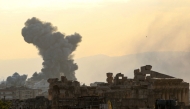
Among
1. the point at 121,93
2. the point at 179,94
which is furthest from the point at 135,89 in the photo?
the point at 179,94

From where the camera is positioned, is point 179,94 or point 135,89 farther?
point 179,94

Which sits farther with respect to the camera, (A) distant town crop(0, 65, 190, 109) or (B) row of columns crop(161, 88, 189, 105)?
(B) row of columns crop(161, 88, 189, 105)

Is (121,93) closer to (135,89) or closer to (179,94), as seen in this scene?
(135,89)

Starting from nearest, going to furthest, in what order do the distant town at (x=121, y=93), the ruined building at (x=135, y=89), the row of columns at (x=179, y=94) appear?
the distant town at (x=121, y=93), the ruined building at (x=135, y=89), the row of columns at (x=179, y=94)

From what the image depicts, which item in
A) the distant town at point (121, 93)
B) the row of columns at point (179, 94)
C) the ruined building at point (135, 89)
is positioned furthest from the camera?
the row of columns at point (179, 94)

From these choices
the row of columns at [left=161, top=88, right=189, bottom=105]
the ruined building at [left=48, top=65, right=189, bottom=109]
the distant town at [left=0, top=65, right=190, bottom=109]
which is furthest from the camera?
the row of columns at [left=161, top=88, right=189, bottom=105]

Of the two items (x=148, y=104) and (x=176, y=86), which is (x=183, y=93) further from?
(x=148, y=104)

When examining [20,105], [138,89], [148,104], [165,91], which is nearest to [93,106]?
[20,105]

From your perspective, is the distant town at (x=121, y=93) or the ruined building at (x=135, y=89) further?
the ruined building at (x=135, y=89)

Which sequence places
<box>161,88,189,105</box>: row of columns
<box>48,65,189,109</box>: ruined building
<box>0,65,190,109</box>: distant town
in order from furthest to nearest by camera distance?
<box>161,88,189,105</box>: row of columns → <box>48,65,189,109</box>: ruined building → <box>0,65,190,109</box>: distant town

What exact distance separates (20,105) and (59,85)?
18141 mm

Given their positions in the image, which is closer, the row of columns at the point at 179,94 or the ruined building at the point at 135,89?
the ruined building at the point at 135,89

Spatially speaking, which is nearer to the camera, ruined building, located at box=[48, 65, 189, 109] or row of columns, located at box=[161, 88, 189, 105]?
ruined building, located at box=[48, 65, 189, 109]

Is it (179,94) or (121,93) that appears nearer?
(121,93)
